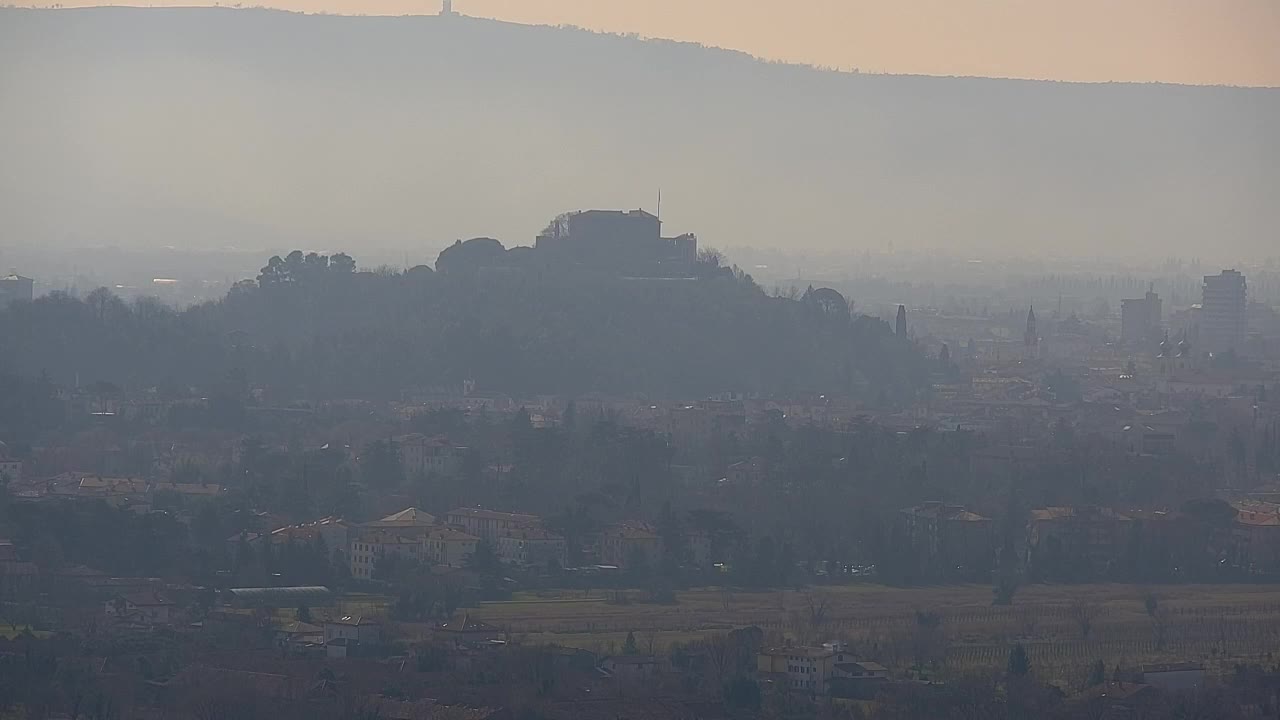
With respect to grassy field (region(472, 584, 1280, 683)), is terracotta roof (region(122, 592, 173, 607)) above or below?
above

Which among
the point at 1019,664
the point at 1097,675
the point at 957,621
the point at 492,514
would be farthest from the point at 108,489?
the point at 1097,675

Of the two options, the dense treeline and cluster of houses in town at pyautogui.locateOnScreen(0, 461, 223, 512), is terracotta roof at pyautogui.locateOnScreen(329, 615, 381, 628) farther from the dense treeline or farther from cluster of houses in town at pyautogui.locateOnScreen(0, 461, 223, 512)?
the dense treeline

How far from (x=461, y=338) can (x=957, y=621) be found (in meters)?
34.4

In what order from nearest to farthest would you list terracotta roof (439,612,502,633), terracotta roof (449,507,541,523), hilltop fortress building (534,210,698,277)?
terracotta roof (439,612,502,633) < terracotta roof (449,507,541,523) < hilltop fortress building (534,210,698,277)

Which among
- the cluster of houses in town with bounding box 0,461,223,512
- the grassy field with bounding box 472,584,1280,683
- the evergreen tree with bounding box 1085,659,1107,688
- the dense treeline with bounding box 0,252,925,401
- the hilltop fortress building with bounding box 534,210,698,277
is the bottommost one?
the evergreen tree with bounding box 1085,659,1107,688

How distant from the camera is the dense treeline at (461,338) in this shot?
7456cm

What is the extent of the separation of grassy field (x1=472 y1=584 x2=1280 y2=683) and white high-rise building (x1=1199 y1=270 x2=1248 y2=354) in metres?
59.9

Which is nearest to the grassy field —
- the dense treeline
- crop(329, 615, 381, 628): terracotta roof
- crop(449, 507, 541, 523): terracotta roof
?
crop(329, 615, 381, 628): terracotta roof

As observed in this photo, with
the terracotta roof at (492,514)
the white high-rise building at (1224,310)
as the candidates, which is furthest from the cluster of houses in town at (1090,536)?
the white high-rise building at (1224,310)

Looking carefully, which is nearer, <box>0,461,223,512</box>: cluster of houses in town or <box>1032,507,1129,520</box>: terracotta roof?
<box>0,461,223,512</box>: cluster of houses in town

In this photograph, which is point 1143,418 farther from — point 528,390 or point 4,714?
point 4,714

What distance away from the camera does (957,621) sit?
147 ft

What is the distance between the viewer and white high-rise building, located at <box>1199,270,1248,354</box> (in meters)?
108

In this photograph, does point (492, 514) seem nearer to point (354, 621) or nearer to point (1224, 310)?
point (354, 621)
